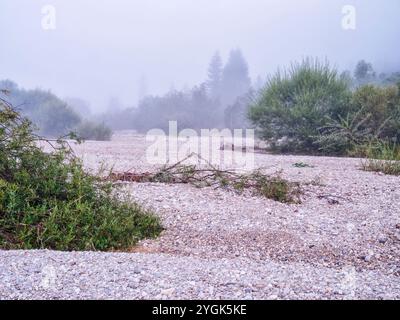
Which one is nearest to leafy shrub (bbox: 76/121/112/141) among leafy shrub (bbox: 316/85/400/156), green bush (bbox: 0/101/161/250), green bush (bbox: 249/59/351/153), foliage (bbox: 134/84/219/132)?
green bush (bbox: 249/59/351/153)

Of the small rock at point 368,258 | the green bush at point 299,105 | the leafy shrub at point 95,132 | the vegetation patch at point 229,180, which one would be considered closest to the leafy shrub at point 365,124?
the green bush at point 299,105

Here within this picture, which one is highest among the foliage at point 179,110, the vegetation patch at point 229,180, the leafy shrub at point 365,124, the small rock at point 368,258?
the foliage at point 179,110

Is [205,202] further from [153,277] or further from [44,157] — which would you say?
[153,277]

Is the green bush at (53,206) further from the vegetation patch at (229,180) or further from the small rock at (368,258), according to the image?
the small rock at (368,258)

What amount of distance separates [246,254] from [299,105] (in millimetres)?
9666

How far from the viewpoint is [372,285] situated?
329cm

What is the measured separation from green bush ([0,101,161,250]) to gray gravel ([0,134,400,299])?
0.29m

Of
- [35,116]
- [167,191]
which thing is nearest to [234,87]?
Result: [35,116]

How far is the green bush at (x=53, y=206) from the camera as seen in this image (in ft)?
14.4

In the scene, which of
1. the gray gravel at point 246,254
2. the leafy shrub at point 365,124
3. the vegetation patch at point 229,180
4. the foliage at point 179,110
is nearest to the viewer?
the gray gravel at point 246,254

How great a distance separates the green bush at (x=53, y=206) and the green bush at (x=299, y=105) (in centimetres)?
869

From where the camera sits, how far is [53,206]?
471 centimetres
